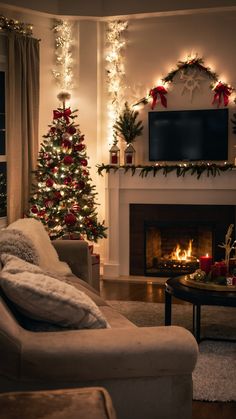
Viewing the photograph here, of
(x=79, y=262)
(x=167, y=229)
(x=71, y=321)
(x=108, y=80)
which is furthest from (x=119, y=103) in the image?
(x=71, y=321)

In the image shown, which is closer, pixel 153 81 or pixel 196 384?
pixel 196 384

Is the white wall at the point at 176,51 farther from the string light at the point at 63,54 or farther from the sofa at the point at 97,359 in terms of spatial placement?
the sofa at the point at 97,359

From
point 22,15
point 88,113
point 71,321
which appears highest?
point 22,15

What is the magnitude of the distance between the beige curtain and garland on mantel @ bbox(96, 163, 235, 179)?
2.75 feet

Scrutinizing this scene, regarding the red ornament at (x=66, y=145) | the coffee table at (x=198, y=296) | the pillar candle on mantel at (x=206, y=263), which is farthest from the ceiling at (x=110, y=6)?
the coffee table at (x=198, y=296)

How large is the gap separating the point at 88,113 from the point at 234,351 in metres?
3.88

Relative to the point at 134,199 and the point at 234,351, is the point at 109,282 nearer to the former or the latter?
the point at 134,199

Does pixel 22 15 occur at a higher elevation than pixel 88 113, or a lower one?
higher

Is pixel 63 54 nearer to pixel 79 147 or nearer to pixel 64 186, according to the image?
pixel 79 147

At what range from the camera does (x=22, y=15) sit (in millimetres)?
6961

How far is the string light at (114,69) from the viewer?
7121 millimetres

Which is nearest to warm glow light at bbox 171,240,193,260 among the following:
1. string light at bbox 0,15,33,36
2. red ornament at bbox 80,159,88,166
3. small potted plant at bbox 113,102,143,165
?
small potted plant at bbox 113,102,143,165

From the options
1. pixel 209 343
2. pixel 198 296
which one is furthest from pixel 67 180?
pixel 198 296

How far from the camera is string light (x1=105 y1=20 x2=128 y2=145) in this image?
23.4 feet
